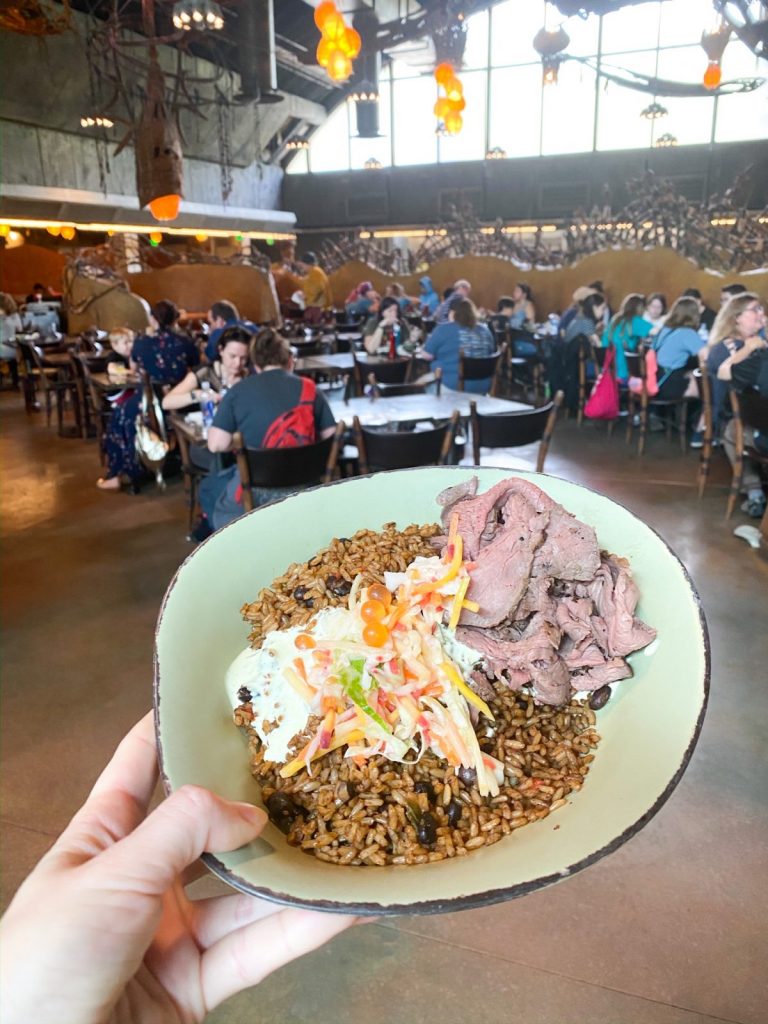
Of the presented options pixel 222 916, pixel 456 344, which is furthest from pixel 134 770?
pixel 456 344

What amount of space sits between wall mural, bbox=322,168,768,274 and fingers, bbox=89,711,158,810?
8.92 meters

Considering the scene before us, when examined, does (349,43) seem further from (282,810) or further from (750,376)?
(282,810)

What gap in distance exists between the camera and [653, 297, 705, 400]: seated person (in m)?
5.48

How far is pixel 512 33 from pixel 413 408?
15.1 metres

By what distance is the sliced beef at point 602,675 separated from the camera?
0.83 metres

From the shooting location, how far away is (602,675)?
849mm

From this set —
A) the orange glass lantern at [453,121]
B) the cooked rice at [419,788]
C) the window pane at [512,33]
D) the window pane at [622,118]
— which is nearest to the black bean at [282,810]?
the cooked rice at [419,788]

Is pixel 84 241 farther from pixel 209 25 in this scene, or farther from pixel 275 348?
pixel 275 348

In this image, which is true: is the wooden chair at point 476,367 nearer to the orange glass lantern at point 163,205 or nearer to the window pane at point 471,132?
the orange glass lantern at point 163,205

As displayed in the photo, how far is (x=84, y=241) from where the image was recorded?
45.2 feet

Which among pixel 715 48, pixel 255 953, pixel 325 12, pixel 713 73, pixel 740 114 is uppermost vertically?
pixel 740 114

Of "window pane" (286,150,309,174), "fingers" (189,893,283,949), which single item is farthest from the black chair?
"window pane" (286,150,309,174)

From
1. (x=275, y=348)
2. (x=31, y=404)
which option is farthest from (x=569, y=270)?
(x=275, y=348)

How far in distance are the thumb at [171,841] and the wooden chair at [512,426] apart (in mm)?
Result: 2684
